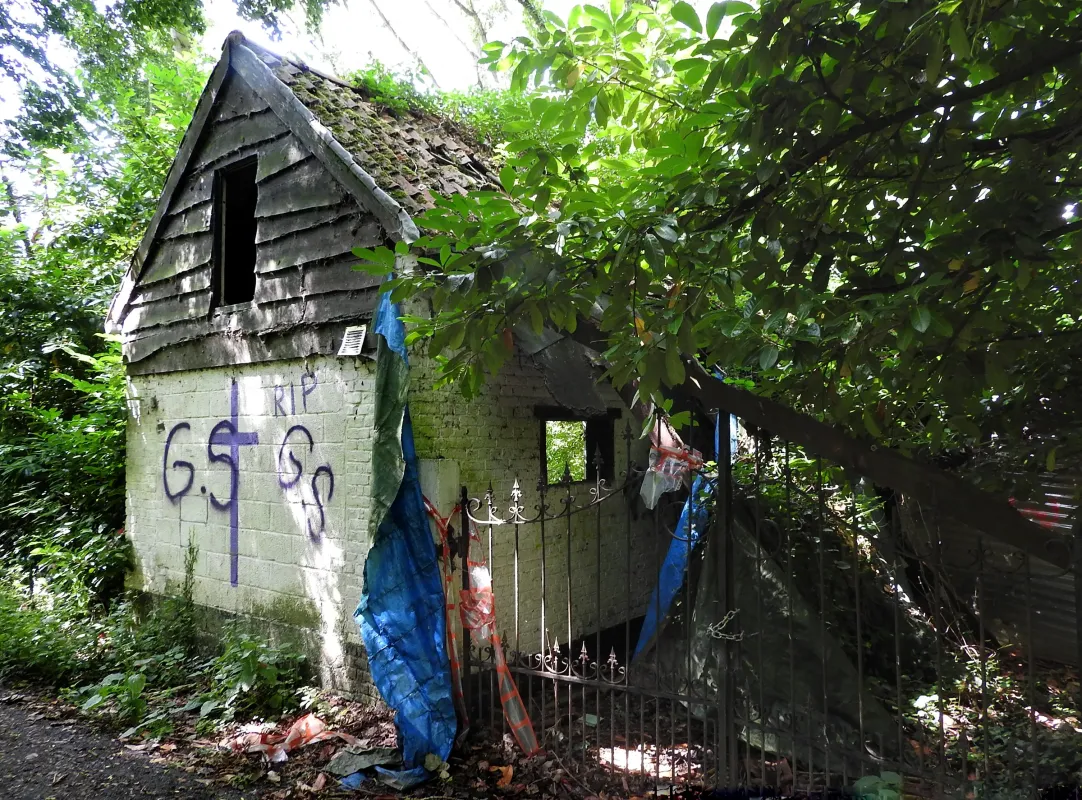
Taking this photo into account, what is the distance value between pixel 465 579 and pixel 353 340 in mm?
1983

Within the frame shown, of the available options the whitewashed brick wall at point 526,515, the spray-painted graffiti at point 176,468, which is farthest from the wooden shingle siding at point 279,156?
the spray-painted graffiti at point 176,468

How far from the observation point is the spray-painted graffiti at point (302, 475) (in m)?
5.66

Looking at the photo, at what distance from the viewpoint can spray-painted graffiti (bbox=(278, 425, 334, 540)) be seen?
5661 mm

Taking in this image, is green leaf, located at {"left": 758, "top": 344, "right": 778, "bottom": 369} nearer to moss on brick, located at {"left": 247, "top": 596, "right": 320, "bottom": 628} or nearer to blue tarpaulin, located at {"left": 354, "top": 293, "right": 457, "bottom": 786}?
blue tarpaulin, located at {"left": 354, "top": 293, "right": 457, "bottom": 786}

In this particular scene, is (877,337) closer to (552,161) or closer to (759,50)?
(759,50)

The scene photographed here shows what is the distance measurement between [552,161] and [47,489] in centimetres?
886

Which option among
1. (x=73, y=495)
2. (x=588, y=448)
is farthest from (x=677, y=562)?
(x=73, y=495)

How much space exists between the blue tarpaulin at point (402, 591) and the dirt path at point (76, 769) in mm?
1066

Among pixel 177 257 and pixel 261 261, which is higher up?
pixel 177 257

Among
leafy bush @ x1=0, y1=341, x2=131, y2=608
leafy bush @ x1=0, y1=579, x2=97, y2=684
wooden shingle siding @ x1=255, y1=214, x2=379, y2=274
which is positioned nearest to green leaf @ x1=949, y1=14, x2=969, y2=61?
wooden shingle siding @ x1=255, y1=214, x2=379, y2=274

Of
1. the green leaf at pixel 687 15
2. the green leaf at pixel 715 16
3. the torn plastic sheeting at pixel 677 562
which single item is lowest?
the torn plastic sheeting at pixel 677 562

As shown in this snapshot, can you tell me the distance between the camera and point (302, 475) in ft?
19.2

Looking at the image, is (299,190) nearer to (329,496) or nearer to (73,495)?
(329,496)

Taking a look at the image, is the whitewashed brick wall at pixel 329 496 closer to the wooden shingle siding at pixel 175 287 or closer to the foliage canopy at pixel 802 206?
the wooden shingle siding at pixel 175 287
